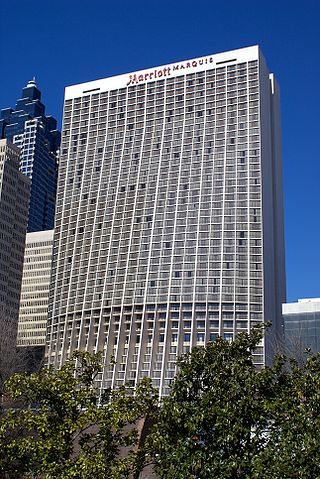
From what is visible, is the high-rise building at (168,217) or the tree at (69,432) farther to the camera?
the high-rise building at (168,217)

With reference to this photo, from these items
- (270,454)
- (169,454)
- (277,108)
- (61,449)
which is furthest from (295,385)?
(277,108)

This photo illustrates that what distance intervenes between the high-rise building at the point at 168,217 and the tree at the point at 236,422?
96.9m

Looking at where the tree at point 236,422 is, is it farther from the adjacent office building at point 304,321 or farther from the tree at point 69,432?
the adjacent office building at point 304,321

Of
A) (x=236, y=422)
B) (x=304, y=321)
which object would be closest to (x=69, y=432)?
(x=236, y=422)

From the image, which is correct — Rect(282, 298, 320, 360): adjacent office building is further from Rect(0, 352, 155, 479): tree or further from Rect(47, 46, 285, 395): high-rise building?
Rect(0, 352, 155, 479): tree

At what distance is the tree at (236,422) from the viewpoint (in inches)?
1350

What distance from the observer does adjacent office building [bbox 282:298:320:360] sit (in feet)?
396

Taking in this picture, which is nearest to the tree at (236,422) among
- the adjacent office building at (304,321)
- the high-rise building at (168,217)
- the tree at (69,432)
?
the tree at (69,432)

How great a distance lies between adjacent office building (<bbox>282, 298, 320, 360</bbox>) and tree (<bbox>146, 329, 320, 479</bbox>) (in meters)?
81.9

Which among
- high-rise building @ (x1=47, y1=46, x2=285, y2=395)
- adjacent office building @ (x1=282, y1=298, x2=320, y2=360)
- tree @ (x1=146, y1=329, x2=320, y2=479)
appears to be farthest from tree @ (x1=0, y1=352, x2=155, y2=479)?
high-rise building @ (x1=47, y1=46, x2=285, y2=395)

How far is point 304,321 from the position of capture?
122625 mm

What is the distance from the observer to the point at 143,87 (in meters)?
173

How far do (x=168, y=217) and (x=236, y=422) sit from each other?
118882mm

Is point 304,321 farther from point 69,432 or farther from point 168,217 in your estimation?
point 69,432
